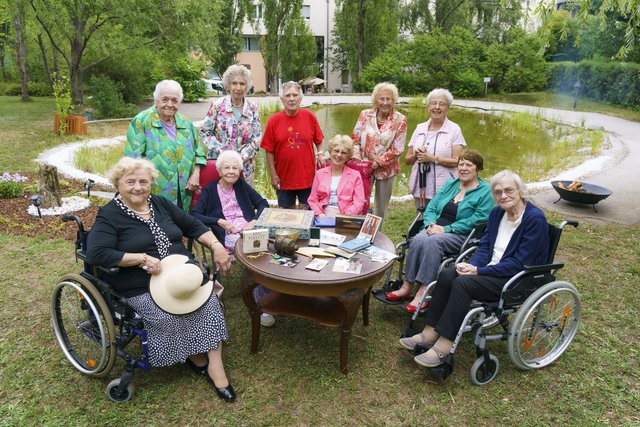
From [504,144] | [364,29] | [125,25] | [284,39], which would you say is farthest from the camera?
[364,29]

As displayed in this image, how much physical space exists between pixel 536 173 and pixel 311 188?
604cm

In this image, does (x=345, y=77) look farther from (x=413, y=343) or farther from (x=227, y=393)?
(x=227, y=393)

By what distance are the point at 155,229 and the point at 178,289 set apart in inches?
18.6

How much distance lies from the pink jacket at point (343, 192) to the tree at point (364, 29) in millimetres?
26001

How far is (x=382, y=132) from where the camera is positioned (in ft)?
13.4

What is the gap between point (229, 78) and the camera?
382 cm

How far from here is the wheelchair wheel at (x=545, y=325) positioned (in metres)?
2.67

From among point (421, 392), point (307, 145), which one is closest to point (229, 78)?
point (307, 145)

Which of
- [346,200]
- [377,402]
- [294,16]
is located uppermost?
[294,16]

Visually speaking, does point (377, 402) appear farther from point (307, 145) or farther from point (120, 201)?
point (307, 145)

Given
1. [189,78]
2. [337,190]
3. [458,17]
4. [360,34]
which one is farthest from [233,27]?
[337,190]

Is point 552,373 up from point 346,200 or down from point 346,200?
down

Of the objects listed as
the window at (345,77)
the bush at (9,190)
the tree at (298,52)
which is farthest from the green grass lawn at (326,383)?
the window at (345,77)

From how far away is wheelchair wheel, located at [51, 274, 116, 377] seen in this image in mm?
2475
